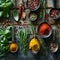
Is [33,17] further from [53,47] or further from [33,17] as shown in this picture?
[53,47]

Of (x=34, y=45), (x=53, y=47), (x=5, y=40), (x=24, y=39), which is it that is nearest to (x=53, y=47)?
(x=53, y=47)

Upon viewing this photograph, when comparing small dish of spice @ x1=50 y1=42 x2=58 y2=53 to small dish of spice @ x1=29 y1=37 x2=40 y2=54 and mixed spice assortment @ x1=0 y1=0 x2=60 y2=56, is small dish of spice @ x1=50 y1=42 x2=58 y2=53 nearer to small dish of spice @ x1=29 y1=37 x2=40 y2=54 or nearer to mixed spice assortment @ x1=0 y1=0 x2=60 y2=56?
mixed spice assortment @ x1=0 y1=0 x2=60 y2=56

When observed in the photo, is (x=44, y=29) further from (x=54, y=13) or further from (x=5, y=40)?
(x=5, y=40)

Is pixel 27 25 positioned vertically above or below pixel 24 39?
above

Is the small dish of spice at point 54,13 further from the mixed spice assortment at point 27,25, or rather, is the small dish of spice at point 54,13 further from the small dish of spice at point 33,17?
the small dish of spice at point 33,17

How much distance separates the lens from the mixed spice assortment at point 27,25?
2492mm

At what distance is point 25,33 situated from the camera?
2521 mm

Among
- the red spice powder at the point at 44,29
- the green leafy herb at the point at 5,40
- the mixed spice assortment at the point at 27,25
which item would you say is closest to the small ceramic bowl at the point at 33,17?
the mixed spice assortment at the point at 27,25

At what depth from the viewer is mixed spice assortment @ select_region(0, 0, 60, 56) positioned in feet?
8.18

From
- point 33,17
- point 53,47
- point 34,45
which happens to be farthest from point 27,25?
point 53,47

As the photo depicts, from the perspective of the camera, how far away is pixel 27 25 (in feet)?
8.35

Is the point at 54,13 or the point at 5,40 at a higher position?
the point at 54,13

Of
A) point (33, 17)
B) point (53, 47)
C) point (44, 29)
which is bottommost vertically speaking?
point (53, 47)

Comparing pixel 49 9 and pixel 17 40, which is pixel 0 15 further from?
pixel 49 9
